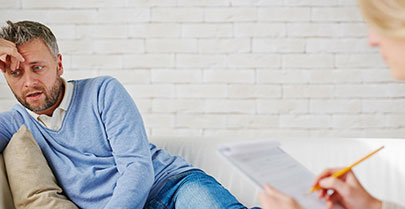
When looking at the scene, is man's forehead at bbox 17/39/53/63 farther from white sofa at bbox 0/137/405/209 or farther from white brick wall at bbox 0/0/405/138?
white brick wall at bbox 0/0/405/138

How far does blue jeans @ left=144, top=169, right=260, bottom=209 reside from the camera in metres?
1.82

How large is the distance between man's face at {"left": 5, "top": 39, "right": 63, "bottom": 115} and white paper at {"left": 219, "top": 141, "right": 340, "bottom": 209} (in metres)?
1.10

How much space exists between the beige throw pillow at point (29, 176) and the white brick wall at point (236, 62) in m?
1.23

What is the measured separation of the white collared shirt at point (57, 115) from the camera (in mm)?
1959

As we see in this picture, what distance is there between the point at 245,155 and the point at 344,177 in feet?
1.04

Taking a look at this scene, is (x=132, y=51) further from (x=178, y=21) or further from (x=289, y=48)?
(x=289, y=48)

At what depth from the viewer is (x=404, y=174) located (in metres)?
2.22

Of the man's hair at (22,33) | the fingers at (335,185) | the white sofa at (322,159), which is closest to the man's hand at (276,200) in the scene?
the fingers at (335,185)

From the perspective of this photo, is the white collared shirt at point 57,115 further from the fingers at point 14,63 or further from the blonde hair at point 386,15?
the blonde hair at point 386,15

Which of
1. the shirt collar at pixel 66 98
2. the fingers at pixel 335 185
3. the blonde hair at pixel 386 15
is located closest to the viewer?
the blonde hair at pixel 386 15

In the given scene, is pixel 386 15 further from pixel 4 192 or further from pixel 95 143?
pixel 4 192

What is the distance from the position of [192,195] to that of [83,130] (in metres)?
0.51

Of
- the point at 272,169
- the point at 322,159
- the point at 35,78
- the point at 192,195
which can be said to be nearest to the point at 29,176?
the point at 35,78

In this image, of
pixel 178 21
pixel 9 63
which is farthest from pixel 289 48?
pixel 9 63
